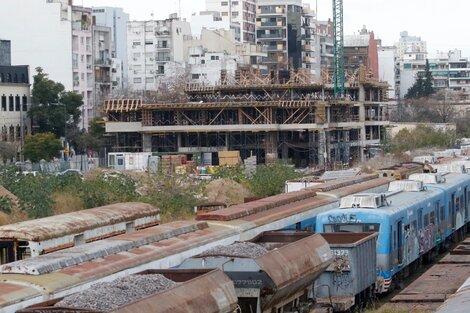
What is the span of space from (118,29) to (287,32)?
20036 mm

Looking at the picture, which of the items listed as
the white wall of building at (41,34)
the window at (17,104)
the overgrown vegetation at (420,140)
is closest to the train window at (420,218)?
the window at (17,104)

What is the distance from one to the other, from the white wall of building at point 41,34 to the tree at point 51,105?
705 cm

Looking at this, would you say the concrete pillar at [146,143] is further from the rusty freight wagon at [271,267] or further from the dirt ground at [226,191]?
the rusty freight wagon at [271,267]

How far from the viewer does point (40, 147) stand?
7075 centimetres

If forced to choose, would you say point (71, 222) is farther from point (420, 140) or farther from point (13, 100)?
point (420, 140)

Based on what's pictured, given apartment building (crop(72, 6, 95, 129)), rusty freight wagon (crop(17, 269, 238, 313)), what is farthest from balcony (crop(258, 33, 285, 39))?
rusty freight wagon (crop(17, 269, 238, 313))

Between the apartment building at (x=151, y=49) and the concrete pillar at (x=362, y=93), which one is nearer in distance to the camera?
the concrete pillar at (x=362, y=93)

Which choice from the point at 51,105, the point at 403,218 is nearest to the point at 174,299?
the point at 403,218

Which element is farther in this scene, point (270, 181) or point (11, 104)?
point (11, 104)

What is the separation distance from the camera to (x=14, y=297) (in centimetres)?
1454

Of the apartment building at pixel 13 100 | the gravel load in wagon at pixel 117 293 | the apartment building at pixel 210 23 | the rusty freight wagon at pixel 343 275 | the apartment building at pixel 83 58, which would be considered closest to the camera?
the gravel load in wagon at pixel 117 293

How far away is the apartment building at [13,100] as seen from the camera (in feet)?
247

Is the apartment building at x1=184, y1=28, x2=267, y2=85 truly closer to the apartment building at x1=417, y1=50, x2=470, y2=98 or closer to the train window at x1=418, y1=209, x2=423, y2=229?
the apartment building at x1=417, y1=50, x2=470, y2=98

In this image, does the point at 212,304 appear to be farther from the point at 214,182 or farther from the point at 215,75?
the point at 215,75
